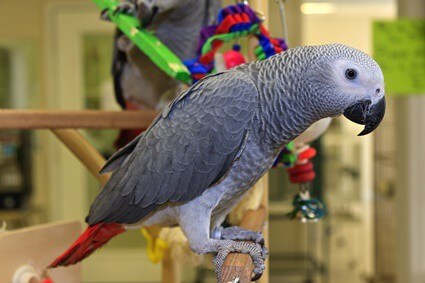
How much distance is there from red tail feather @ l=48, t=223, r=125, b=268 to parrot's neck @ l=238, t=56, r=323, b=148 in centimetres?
23

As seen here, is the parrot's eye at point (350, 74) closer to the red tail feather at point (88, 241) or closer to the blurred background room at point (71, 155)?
the red tail feather at point (88, 241)

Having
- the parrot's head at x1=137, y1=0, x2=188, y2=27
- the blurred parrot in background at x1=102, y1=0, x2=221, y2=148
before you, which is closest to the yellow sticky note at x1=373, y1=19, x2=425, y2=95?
the blurred parrot in background at x1=102, y1=0, x2=221, y2=148

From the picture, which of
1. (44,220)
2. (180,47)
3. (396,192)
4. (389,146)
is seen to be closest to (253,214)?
(180,47)

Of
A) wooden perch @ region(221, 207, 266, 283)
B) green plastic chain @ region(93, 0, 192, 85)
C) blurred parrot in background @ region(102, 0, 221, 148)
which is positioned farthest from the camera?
blurred parrot in background @ region(102, 0, 221, 148)

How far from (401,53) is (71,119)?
2.98 feet

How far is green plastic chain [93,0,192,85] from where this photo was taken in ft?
2.37

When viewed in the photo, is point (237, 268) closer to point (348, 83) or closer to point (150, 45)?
point (348, 83)

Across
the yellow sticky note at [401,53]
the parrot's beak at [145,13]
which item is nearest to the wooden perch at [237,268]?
the parrot's beak at [145,13]

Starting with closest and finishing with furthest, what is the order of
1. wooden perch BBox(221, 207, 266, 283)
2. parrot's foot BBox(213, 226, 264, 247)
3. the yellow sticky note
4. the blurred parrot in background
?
wooden perch BBox(221, 207, 266, 283) < parrot's foot BBox(213, 226, 264, 247) < the blurred parrot in background < the yellow sticky note

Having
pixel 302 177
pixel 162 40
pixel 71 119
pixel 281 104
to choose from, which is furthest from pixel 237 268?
pixel 162 40

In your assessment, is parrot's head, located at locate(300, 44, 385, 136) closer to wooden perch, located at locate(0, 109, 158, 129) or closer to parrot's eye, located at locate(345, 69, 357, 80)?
parrot's eye, located at locate(345, 69, 357, 80)

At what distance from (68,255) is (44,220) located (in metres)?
1.79

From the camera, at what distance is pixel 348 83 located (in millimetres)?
523

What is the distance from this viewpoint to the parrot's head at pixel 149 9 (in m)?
0.80
